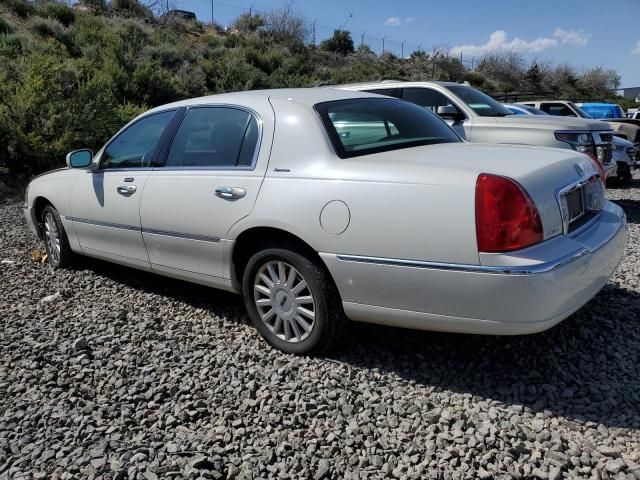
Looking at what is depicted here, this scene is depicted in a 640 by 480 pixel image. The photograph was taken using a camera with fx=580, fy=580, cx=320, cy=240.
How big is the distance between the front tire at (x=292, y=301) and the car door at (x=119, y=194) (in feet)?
3.99

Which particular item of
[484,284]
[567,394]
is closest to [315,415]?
[484,284]

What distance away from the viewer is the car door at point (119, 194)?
440 centimetres

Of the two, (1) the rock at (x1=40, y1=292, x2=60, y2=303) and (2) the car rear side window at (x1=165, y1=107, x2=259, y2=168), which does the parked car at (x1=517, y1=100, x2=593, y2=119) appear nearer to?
(2) the car rear side window at (x1=165, y1=107, x2=259, y2=168)

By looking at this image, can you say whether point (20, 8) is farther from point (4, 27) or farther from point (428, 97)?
point (428, 97)

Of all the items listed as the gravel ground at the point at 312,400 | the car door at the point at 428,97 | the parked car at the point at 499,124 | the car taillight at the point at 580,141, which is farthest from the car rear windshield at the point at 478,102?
the gravel ground at the point at 312,400

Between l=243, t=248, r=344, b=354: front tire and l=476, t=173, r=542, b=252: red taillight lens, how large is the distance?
37.9 inches

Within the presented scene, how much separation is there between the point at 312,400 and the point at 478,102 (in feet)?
21.1

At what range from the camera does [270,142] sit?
3.58m

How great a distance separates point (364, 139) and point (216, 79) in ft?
56.1

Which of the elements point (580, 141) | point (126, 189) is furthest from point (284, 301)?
point (580, 141)

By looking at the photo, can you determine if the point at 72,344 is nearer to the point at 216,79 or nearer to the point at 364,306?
the point at 364,306

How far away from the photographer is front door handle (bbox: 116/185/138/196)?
4369 millimetres

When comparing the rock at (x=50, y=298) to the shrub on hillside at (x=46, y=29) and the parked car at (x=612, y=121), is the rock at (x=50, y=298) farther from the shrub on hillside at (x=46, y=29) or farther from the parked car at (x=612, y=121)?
the shrub on hillside at (x=46, y=29)

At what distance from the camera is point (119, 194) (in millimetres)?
4523
